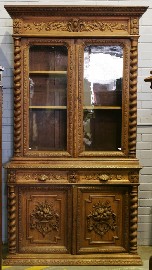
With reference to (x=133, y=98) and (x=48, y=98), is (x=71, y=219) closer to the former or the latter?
(x=48, y=98)

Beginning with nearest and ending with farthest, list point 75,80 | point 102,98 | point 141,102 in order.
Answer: point 75,80, point 102,98, point 141,102

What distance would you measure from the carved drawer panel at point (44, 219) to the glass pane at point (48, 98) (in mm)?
419

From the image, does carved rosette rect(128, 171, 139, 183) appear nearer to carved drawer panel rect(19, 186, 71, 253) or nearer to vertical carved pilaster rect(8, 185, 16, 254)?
carved drawer panel rect(19, 186, 71, 253)

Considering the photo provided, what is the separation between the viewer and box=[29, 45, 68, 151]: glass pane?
3619 millimetres

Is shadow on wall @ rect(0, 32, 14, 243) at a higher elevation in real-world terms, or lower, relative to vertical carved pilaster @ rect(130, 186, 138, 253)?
higher

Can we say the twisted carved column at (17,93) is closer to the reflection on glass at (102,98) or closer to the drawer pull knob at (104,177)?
the reflection on glass at (102,98)

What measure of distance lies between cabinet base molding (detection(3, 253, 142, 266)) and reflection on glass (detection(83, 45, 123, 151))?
0.99 metres

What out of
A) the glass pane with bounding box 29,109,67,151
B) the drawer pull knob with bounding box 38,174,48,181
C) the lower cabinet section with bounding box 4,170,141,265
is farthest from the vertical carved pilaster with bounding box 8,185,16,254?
the glass pane with bounding box 29,109,67,151

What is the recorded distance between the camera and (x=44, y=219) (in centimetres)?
360

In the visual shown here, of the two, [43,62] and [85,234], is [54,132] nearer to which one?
[43,62]

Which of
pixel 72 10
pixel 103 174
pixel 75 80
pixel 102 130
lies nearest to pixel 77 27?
pixel 72 10

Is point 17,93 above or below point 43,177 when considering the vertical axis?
above

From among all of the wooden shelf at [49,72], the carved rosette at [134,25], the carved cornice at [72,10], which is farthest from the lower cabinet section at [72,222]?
the carved cornice at [72,10]

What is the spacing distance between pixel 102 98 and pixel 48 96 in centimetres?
51
